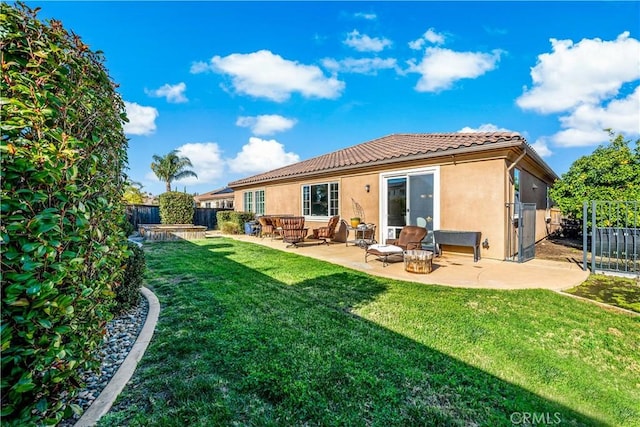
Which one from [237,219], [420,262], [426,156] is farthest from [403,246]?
[237,219]

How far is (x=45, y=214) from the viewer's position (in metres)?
1.59

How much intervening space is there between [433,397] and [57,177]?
314 centimetres

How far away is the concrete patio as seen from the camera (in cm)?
562

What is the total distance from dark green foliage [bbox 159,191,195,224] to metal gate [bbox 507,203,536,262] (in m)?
18.7

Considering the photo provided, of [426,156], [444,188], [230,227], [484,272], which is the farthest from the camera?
[230,227]

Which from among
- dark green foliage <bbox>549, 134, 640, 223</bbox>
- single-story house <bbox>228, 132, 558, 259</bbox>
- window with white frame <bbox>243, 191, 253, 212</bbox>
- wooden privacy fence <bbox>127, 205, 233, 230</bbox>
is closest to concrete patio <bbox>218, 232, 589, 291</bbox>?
single-story house <bbox>228, 132, 558, 259</bbox>

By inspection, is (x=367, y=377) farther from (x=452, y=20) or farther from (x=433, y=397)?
(x=452, y=20)

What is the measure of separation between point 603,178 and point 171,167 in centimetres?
3704

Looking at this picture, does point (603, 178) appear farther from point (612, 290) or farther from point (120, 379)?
point (120, 379)

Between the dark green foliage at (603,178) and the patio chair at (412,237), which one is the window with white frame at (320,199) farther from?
the dark green foliage at (603,178)

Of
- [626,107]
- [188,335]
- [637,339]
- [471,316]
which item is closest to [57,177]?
[188,335]

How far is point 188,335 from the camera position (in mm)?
3453

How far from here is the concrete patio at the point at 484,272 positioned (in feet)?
18.4

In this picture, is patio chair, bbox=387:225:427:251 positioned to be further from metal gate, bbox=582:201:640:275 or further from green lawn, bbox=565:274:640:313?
metal gate, bbox=582:201:640:275
